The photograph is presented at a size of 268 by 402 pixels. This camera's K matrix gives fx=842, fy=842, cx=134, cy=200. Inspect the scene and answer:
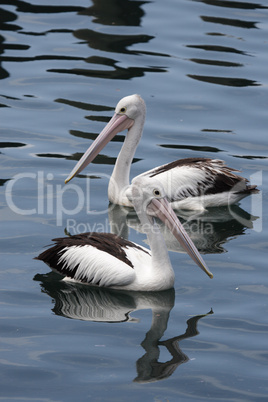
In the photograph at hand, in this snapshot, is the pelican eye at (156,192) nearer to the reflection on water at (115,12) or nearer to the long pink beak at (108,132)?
the long pink beak at (108,132)

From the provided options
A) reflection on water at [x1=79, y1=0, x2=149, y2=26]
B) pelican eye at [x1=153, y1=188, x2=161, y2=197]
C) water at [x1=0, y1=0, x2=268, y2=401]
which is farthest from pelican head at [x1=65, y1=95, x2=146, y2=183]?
reflection on water at [x1=79, y1=0, x2=149, y2=26]

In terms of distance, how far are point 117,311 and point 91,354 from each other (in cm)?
66

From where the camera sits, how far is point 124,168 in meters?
7.64

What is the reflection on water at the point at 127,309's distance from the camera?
5.11m

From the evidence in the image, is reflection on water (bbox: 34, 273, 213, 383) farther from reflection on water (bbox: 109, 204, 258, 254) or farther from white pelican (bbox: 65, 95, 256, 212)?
white pelican (bbox: 65, 95, 256, 212)

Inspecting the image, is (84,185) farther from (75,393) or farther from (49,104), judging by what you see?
(75,393)

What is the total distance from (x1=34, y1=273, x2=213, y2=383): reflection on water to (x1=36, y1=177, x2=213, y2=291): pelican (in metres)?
0.06

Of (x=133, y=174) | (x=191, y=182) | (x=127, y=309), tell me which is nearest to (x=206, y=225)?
(x=191, y=182)

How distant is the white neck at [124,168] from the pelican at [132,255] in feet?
4.68

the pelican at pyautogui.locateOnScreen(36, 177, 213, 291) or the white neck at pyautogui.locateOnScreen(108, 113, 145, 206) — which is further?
the white neck at pyautogui.locateOnScreen(108, 113, 145, 206)

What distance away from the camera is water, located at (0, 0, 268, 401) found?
16.3 ft

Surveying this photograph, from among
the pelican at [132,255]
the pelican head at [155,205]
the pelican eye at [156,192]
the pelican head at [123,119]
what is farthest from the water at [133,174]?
the pelican eye at [156,192]

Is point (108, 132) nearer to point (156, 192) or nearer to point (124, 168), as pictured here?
point (124, 168)

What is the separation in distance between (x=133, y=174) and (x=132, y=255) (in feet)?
7.18
